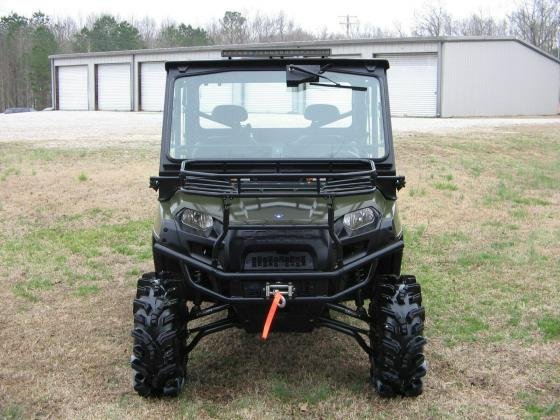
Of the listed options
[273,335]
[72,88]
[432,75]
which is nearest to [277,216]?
[273,335]

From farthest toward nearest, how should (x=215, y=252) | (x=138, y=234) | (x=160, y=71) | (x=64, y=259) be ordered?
1. (x=160, y=71)
2. (x=138, y=234)
3. (x=64, y=259)
4. (x=215, y=252)

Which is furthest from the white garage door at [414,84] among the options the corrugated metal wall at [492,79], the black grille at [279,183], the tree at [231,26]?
the tree at [231,26]

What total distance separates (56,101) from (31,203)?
128 feet

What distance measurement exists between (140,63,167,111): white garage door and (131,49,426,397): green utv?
37.2 meters

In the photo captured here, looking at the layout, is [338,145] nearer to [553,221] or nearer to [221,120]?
[221,120]

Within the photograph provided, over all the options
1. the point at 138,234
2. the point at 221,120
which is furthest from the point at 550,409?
the point at 138,234

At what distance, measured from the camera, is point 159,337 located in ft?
12.8

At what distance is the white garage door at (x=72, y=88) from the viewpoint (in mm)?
46062

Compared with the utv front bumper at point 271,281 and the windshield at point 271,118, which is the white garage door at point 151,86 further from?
the utv front bumper at point 271,281

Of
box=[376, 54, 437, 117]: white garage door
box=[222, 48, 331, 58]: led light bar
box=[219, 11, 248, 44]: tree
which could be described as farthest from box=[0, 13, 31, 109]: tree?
box=[222, 48, 331, 58]: led light bar

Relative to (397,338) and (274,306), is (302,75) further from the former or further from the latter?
(397,338)

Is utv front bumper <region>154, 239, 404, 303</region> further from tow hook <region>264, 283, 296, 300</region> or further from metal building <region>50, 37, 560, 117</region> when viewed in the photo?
metal building <region>50, 37, 560, 117</region>

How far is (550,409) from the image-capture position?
4.12 metres

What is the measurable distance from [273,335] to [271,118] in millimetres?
1628
